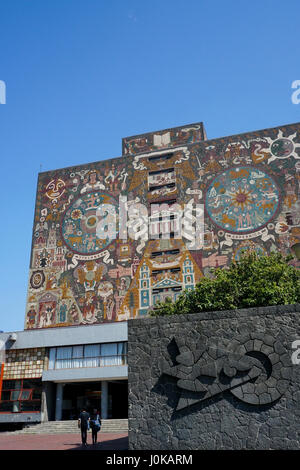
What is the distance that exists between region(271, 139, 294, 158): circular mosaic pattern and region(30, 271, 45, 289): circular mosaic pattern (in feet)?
64.2

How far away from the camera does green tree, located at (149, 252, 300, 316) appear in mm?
19781

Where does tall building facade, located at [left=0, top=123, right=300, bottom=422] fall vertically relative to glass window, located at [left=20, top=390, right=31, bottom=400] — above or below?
above

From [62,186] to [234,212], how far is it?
1453 cm

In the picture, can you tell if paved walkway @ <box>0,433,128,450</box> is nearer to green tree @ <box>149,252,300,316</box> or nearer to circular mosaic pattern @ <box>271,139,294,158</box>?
green tree @ <box>149,252,300,316</box>

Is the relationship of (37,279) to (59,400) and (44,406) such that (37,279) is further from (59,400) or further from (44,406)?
(44,406)

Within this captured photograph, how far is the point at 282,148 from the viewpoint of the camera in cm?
3138

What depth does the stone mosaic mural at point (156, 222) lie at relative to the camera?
30094 mm

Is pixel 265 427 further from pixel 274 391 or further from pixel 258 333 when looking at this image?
pixel 258 333

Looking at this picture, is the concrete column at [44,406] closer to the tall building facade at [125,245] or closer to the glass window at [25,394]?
the tall building facade at [125,245]

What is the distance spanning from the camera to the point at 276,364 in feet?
35.0

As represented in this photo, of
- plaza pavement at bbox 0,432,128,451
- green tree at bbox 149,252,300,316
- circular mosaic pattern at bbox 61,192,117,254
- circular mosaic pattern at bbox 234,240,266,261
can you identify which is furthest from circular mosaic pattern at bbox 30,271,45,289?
circular mosaic pattern at bbox 234,240,266,261

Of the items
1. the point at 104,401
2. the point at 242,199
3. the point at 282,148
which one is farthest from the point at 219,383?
the point at 282,148

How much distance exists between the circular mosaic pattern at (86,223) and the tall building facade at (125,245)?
86mm

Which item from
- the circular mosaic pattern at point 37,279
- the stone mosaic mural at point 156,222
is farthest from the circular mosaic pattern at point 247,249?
the circular mosaic pattern at point 37,279
